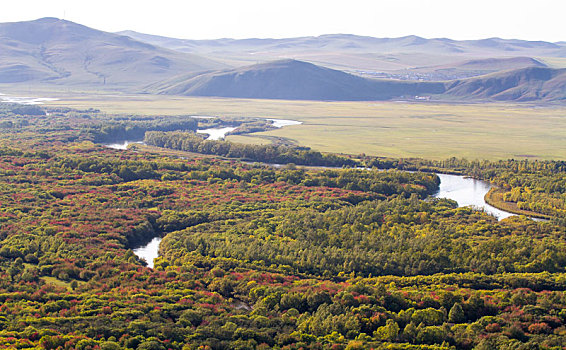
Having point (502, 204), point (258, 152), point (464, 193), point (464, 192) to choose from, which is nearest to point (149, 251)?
point (502, 204)

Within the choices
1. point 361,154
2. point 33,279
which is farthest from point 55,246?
point 361,154

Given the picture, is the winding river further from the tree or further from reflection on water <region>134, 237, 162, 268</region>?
the tree

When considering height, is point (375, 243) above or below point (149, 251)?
above

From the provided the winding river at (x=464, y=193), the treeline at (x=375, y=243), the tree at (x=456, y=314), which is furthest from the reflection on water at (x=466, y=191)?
the tree at (x=456, y=314)

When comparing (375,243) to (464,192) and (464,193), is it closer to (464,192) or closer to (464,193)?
(464,193)

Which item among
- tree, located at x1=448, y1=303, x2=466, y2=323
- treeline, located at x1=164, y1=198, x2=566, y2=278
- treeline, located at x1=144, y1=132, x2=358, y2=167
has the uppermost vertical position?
treeline, located at x1=144, y1=132, x2=358, y2=167

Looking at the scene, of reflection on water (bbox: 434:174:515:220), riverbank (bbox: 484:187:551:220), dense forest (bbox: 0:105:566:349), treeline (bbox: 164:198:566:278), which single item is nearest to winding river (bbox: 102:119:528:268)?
reflection on water (bbox: 434:174:515:220)

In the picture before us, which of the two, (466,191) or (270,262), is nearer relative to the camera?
(270,262)

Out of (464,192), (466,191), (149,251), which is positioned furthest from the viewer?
(466,191)
